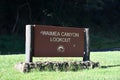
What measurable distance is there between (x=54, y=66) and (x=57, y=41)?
4.07 ft

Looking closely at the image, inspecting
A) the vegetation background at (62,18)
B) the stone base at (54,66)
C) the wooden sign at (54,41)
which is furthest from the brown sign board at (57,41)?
the vegetation background at (62,18)

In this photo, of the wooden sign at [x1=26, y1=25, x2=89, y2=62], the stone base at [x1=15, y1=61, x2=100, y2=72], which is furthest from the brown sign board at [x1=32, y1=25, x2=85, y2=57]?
the stone base at [x1=15, y1=61, x2=100, y2=72]

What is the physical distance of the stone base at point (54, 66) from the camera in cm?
1184

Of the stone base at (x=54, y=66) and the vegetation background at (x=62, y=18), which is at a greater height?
the vegetation background at (x=62, y=18)

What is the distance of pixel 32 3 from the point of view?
35.7m

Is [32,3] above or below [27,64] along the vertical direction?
above

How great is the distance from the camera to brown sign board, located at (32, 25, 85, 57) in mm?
12750

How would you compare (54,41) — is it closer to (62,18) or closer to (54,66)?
(54,66)

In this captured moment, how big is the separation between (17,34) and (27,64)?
22.2 metres

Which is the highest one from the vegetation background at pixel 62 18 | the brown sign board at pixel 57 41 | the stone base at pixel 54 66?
the vegetation background at pixel 62 18

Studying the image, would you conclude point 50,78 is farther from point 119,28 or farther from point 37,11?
point 119,28

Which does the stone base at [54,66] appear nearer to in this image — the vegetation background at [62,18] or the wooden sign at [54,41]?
the wooden sign at [54,41]

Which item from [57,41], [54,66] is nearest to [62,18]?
[57,41]

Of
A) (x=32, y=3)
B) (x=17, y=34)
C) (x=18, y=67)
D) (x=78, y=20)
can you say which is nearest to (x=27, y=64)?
(x=18, y=67)
